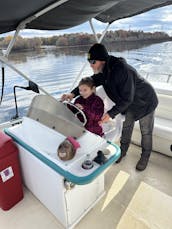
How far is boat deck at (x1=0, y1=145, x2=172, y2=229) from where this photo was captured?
1.53 metres

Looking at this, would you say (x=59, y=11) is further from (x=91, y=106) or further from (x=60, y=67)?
(x=60, y=67)

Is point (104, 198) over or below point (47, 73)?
below

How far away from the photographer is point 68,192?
4.43 feet

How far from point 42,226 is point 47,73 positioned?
2281mm

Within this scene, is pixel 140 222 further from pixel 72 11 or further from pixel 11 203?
pixel 72 11

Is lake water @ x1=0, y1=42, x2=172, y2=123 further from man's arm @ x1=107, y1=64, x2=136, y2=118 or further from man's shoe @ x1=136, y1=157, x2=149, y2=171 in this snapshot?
man's shoe @ x1=136, y1=157, x2=149, y2=171

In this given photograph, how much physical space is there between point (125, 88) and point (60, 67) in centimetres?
193

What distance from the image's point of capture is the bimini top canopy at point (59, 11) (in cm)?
135

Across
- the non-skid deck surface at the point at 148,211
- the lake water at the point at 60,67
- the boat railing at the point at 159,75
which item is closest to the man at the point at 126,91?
the non-skid deck surface at the point at 148,211

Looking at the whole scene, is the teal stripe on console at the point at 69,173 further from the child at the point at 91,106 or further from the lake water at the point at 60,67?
the lake water at the point at 60,67

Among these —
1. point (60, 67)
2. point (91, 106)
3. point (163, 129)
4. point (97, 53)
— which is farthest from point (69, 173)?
point (60, 67)

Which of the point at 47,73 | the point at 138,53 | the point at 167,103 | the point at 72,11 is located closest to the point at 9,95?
the point at 47,73

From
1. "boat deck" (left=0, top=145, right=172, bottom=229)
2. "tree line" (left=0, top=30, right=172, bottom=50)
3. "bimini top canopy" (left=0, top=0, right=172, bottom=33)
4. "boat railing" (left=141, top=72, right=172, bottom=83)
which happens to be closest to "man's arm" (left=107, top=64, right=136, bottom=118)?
"bimini top canopy" (left=0, top=0, right=172, bottom=33)

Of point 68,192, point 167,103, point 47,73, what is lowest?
point 68,192
